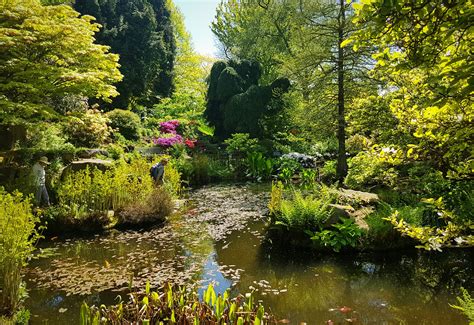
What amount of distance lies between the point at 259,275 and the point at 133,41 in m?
19.7

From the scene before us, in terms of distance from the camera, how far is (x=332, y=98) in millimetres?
11312

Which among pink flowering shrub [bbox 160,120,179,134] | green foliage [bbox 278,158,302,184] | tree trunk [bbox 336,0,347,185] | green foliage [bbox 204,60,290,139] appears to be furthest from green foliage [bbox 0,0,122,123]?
green foliage [bbox 204,60,290,139]

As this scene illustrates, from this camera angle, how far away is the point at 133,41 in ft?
68.7

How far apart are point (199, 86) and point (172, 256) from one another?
25.6 metres

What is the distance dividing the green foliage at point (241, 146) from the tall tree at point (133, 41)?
7.96 meters

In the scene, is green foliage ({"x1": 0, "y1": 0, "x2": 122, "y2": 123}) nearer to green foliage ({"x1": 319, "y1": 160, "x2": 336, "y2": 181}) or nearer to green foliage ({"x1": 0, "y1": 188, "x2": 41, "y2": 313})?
green foliage ({"x1": 0, "y1": 188, "x2": 41, "y2": 313})

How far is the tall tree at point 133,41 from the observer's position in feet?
65.0

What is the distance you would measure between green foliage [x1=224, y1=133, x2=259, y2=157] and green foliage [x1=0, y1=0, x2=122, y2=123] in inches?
361

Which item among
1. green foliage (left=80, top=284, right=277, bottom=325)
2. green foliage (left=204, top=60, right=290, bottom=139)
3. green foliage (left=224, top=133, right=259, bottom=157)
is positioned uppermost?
green foliage (left=204, top=60, right=290, bottom=139)

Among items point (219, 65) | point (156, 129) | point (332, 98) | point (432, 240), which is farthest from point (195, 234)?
point (219, 65)

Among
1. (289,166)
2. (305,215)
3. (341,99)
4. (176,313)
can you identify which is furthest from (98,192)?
(289,166)

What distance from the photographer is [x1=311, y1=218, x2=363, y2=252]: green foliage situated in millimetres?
5801

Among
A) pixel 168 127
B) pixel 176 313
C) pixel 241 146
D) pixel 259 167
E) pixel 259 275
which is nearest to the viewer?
pixel 176 313

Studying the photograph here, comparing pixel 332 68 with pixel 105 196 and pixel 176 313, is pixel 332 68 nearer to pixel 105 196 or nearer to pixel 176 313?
pixel 105 196
